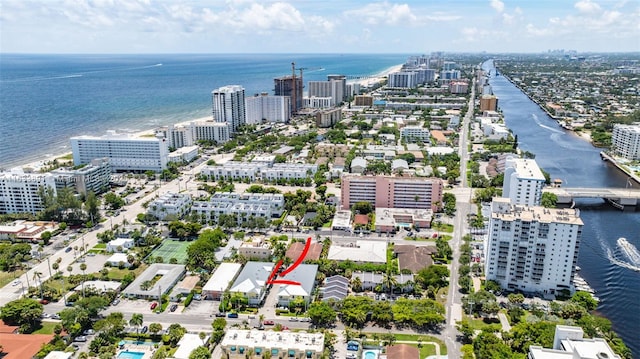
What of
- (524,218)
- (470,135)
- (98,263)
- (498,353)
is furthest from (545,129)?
(98,263)

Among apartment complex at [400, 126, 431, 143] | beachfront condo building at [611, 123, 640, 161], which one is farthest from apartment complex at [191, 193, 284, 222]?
beachfront condo building at [611, 123, 640, 161]

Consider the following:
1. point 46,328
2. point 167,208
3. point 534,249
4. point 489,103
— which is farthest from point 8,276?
point 489,103

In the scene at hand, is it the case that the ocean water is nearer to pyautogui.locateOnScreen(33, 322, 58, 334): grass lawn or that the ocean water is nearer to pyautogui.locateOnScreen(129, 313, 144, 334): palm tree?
pyautogui.locateOnScreen(33, 322, 58, 334): grass lawn

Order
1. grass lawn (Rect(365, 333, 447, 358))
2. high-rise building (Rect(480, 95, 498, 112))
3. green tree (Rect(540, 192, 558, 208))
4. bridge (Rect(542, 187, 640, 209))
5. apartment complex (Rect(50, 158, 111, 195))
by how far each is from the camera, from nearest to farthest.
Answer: grass lawn (Rect(365, 333, 447, 358)), green tree (Rect(540, 192, 558, 208)), apartment complex (Rect(50, 158, 111, 195)), bridge (Rect(542, 187, 640, 209)), high-rise building (Rect(480, 95, 498, 112))

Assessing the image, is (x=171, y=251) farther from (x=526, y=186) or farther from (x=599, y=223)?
(x=599, y=223)

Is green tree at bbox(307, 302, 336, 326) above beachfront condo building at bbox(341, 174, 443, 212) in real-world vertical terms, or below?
below

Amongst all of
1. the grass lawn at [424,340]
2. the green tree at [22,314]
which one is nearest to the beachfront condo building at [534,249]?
the grass lawn at [424,340]

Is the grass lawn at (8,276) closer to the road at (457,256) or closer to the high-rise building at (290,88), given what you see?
the road at (457,256)
